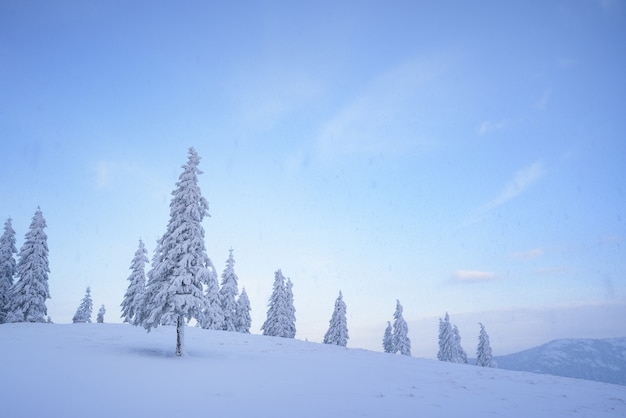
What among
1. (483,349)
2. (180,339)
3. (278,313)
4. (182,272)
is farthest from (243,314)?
(483,349)

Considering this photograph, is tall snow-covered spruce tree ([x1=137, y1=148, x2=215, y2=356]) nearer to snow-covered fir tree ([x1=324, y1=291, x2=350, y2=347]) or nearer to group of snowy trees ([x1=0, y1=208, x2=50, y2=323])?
group of snowy trees ([x1=0, y1=208, x2=50, y2=323])

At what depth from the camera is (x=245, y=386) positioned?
50.1 ft

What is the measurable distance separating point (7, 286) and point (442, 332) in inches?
2833

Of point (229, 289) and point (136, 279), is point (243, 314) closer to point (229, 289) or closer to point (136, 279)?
point (229, 289)

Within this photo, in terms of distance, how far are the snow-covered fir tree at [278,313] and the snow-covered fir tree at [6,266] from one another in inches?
1323

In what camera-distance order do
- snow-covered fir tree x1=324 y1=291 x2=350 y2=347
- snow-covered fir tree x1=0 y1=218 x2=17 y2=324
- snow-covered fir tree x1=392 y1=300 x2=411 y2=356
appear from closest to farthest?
snow-covered fir tree x1=0 y1=218 x2=17 y2=324, snow-covered fir tree x1=324 y1=291 x2=350 y2=347, snow-covered fir tree x1=392 y1=300 x2=411 y2=356

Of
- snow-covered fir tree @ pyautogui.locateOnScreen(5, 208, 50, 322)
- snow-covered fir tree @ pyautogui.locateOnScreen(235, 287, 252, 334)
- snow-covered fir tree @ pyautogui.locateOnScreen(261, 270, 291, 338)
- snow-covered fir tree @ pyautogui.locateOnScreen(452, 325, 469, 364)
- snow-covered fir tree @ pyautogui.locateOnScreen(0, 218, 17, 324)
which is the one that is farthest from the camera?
snow-covered fir tree @ pyautogui.locateOnScreen(452, 325, 469, 364)

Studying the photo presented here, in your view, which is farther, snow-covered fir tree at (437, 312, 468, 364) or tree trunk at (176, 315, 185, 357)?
snow-covered fir tree at (437, 312, 468, 364)

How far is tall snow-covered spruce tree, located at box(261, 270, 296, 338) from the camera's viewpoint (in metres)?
57.8

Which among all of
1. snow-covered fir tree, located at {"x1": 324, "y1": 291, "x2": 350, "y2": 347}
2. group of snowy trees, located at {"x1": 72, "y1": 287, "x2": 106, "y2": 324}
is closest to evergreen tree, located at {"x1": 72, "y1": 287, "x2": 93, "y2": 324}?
group of snowy trees, located at {"x1": 72, "y1": 287, "x2": 106, "y2": 324}

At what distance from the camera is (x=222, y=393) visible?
13750 millimetres

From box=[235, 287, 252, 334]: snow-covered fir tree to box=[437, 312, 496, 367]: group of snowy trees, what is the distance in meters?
38.9

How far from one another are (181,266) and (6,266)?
1342 inches

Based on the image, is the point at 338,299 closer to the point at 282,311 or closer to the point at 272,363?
the point at 282,311
